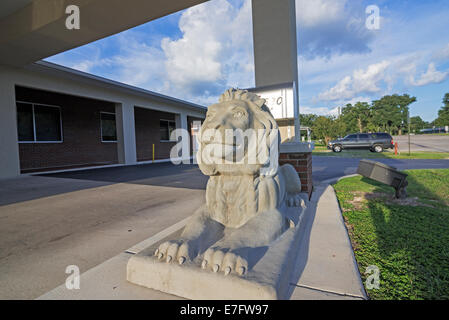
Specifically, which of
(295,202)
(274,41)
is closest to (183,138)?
(274,41)

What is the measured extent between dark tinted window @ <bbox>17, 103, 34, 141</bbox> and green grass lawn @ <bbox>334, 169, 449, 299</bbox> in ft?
38.3

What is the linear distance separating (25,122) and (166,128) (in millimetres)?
8349

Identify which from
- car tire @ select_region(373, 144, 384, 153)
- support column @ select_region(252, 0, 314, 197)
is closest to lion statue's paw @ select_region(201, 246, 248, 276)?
support column @ select_region(252, 0, 314, 197)

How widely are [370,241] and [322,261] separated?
0.88 meters

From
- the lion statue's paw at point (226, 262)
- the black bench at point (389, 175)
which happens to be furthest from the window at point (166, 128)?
the lion statue's paw at point (226, 262)

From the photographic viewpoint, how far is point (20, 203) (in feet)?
13.3

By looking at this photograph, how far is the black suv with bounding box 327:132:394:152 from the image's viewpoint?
18.2 m

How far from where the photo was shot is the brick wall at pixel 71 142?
9.36m

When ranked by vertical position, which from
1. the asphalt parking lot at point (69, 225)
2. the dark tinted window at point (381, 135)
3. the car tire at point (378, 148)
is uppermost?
the dark tinted window at point (381, 135)

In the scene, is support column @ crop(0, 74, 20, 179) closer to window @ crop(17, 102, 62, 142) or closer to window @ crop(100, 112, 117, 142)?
window @ crop(17, 102, 62, 142)

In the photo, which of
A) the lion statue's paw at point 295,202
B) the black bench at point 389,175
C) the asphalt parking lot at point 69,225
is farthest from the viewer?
the black bench at point 389,175

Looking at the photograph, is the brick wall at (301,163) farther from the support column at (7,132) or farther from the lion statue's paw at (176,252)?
the support column at (7,132)

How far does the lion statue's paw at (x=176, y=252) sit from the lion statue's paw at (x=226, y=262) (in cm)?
14

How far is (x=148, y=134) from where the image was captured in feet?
49.2
